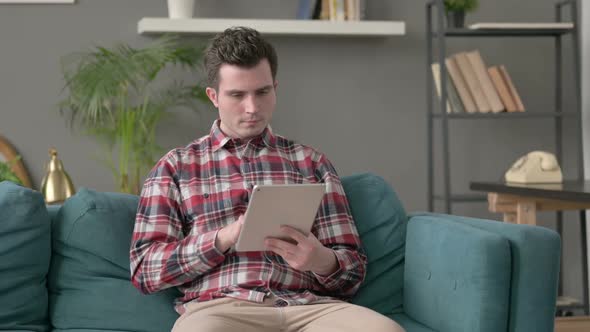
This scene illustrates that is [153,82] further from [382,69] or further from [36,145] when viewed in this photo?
[382,69]

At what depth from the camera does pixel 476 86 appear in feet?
12.5

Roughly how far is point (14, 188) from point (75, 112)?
161 centimetres

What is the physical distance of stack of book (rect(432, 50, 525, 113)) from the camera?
3805 mm

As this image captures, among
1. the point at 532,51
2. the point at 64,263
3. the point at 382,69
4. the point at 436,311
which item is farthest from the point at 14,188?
the point at 532,51

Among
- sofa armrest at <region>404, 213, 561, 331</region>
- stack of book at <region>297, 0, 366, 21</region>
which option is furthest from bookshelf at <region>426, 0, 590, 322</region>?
sofa armrest at <region>404, 213, 561, 331</region>

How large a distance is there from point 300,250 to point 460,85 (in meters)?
2.10

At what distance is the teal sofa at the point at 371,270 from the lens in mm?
1864

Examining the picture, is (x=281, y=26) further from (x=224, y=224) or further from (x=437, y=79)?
(x=224, y=224)

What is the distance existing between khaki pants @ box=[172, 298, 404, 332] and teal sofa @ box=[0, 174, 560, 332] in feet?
0.59

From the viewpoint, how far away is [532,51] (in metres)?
4.16

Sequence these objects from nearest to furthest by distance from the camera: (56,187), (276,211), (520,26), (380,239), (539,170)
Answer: (276,211) < (380,239) < (56,187) < (539,170) < (520,26)

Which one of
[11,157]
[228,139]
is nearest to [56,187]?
[11,157]

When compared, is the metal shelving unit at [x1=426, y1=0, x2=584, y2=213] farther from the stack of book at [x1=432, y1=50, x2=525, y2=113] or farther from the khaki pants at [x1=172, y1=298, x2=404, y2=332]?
the khaki pants at [x1=172, y1=298, x2=404, y2=332]

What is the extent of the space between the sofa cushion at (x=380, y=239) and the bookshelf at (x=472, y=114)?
4.93ft
